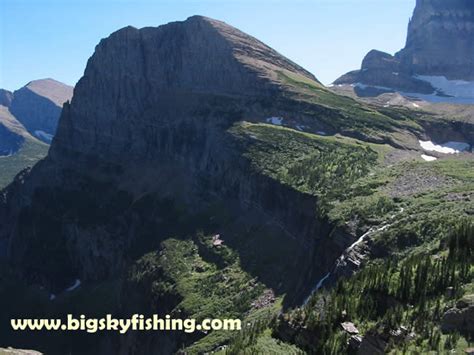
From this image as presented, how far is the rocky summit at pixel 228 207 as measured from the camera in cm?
4416

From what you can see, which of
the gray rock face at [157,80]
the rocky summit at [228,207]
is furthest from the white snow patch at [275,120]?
the gray rock face at [157,80]

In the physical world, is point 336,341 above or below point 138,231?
above

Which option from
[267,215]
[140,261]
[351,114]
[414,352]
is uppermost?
[351,114]

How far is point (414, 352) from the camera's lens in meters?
28.2

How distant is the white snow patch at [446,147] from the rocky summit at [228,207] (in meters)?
0.78

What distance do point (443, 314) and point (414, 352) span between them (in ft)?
12.1

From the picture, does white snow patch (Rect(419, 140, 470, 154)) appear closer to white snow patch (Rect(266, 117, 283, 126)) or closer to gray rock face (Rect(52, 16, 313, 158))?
white snow patch (Rect(266, 117, 283, 126))

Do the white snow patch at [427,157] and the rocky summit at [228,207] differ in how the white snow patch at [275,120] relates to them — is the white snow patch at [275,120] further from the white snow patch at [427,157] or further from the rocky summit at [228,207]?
the white snow patch at [427,157]

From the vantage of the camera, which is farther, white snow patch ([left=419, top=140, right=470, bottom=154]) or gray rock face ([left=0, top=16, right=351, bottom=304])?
white snow patch ([left=419, top=140, right=470, bottom=154])

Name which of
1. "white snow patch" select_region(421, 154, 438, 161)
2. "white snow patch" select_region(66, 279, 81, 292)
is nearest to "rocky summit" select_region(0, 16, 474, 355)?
"white snow patch" select_region(66, 279, 81, 292)

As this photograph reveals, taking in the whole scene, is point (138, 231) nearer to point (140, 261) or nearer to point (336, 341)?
point (140, 261)

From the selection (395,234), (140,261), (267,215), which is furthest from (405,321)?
(140,261)

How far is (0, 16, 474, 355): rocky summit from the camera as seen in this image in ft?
145

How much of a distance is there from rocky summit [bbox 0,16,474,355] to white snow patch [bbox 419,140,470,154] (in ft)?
2.57
